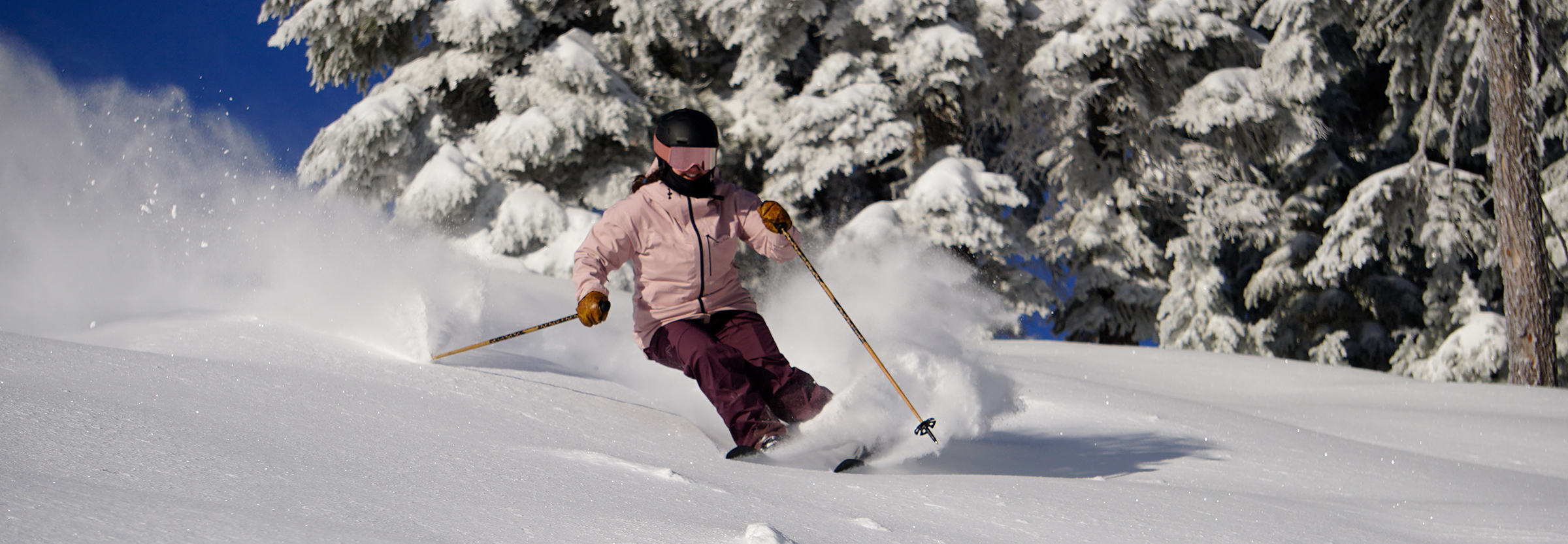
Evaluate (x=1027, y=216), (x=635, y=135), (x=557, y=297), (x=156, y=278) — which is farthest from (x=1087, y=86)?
(x=156, y=278)

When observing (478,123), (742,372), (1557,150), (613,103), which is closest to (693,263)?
(742,372)

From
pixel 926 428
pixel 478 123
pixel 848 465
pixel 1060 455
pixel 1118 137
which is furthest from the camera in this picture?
pixel 1118 137

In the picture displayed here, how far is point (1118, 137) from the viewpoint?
12930mm

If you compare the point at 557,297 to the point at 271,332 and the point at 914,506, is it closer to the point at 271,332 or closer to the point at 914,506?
the point at 271,332

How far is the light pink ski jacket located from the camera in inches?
143

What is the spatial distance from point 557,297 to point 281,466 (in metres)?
6.03

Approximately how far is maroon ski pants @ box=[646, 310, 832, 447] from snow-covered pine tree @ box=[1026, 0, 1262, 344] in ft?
28.6

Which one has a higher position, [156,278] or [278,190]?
[278,190]

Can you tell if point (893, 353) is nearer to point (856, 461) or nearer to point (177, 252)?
point (856, 461)

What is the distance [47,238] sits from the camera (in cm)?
591

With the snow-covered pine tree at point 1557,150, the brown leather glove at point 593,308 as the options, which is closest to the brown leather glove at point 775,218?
the brown leather glove at point 593,308

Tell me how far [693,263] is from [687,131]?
492 millimetres

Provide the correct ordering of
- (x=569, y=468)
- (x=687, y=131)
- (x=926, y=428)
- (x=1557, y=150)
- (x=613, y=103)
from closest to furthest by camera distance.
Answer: (x=569, y=468) → (x=926, y=428) → (x=687, y=131) → (x=613, y=103) → (x=1557, y=150)

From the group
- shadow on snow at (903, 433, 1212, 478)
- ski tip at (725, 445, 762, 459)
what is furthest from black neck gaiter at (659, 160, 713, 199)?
shadow on snow at (903, 433, 1212, 478)
